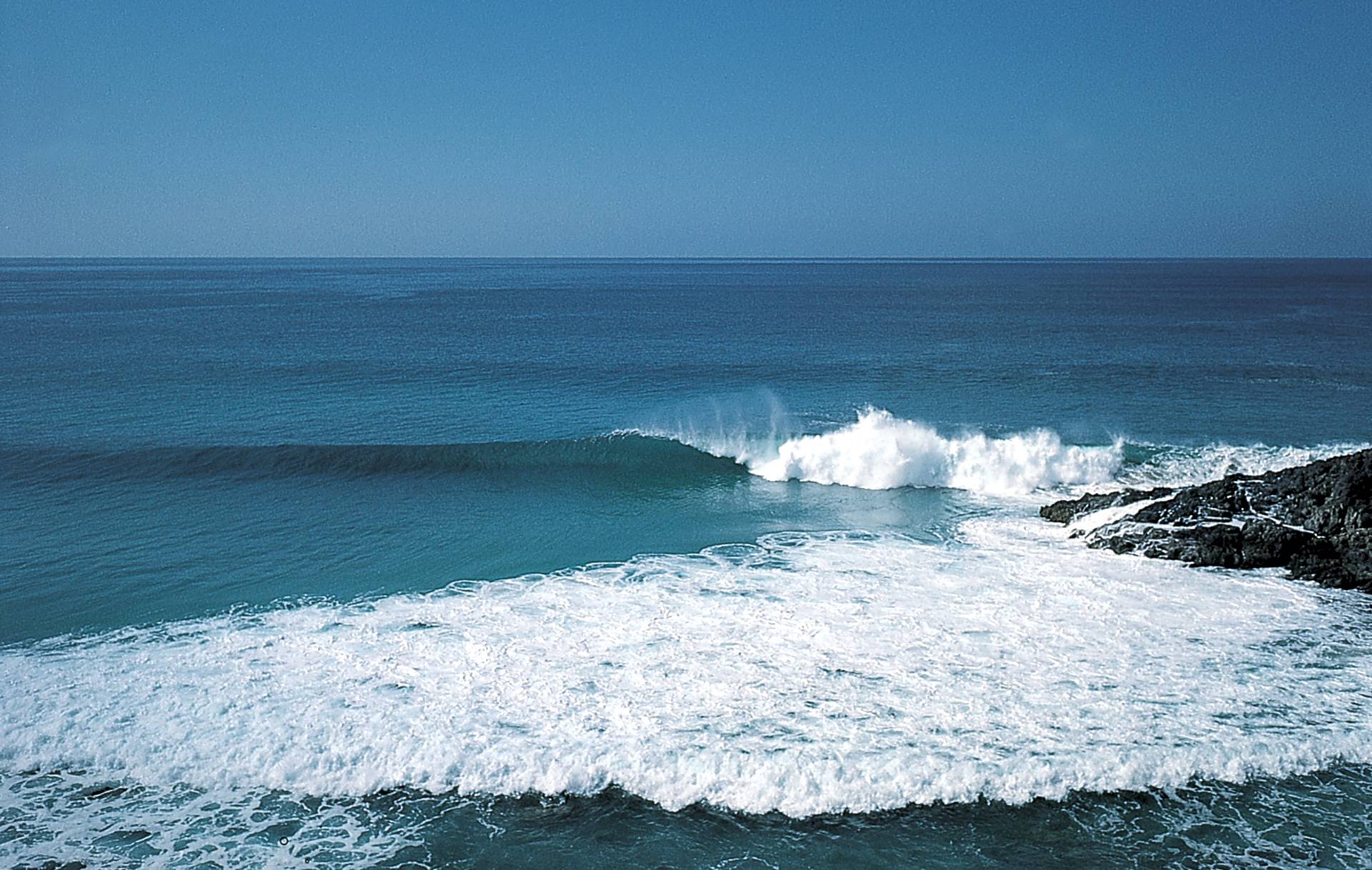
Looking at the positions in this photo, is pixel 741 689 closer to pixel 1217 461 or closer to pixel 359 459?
pixel 359 459

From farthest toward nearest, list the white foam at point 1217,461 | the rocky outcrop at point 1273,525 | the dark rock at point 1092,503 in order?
the white foam at point 1217,461 → the dark rock at point 1092,503 → the rocky outcrop at point 1273,525

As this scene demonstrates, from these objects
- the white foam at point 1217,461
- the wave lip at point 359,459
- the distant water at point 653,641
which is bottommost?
the distant water at point 653,641

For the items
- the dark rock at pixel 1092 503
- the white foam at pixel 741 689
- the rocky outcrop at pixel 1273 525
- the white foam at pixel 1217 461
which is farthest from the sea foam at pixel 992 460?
the white foam at pixel 741 689

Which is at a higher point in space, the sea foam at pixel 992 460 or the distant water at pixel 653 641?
the sea foam at pixel 992 460

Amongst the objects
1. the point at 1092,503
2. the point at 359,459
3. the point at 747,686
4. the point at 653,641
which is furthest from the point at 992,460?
the point at 359,459

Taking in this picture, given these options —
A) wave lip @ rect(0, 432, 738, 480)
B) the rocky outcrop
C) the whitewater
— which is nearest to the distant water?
the whitewater

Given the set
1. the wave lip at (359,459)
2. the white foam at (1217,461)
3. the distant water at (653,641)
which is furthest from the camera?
the wave lip at (359,459)

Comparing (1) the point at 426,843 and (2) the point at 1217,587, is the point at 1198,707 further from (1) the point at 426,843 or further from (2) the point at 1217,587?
(1) the point at 426,843

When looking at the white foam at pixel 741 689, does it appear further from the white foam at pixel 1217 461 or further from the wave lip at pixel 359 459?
the wave lip at pixel 359 459
